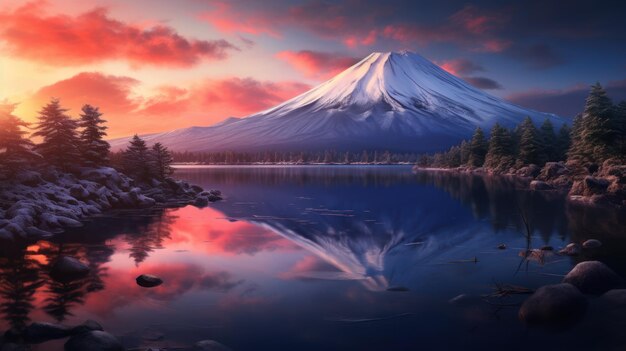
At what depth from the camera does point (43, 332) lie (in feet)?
34.2

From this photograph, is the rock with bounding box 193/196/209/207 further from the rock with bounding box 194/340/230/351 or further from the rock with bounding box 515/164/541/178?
the rock with bounding box 515/164/541/178

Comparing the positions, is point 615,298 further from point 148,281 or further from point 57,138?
point 57,138

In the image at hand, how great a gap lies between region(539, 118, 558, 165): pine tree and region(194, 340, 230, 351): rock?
280 ft

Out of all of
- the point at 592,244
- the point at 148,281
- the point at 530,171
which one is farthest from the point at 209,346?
the point at 530,171

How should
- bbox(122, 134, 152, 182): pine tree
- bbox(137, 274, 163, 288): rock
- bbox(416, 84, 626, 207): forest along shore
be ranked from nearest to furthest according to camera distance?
bbox(137, 274, 163, 288): rock, bbox(416, 84, 626, 207): forest along shore, bbox(122, 134, 152, 182): pine tree

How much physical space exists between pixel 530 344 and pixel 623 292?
442 centimetres

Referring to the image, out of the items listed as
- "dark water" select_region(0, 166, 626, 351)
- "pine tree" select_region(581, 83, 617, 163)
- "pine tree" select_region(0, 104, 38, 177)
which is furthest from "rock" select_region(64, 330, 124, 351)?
"pine tree" select_region(581, 83, 617, 163)

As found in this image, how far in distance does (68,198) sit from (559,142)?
8868cm

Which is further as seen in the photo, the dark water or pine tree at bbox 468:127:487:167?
pine tree at bbox 468:127:487:167

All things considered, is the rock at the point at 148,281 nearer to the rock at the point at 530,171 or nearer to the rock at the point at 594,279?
the rock at the point at 594,279

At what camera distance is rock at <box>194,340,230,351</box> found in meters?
9.56

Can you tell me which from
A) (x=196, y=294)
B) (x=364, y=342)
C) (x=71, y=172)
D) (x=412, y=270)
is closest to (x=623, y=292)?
(x=412, y=270)

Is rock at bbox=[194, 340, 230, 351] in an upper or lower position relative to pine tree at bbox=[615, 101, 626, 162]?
lower

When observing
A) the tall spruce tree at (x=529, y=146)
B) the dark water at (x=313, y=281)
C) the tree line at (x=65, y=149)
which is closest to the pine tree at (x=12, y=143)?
the tree line at (x=65, y=149)
